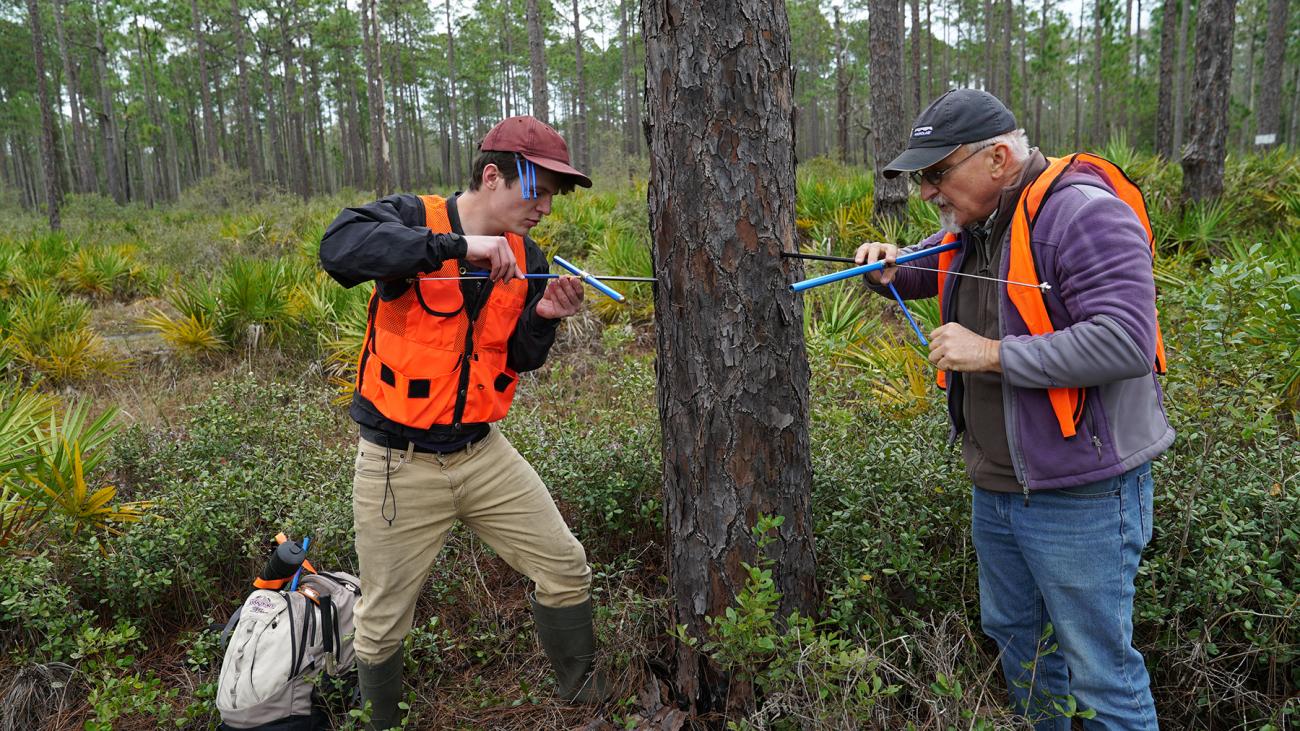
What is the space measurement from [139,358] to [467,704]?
688 cm

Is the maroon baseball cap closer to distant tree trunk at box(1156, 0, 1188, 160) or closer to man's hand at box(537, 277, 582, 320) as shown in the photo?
man's hand at box(537, 277, 582, 320)

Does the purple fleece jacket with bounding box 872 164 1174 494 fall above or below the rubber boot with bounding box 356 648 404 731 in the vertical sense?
above

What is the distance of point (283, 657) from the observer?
3002 mm

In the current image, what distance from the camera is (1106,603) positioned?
2074mm

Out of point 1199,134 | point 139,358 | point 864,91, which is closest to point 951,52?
point 864,91

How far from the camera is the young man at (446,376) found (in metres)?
2.60

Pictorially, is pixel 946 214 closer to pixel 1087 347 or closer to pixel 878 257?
pixel 878 257

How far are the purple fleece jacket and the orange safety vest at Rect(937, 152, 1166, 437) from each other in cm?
2

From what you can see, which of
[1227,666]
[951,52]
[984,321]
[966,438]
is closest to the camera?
[984,321]

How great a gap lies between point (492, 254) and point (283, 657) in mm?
1831

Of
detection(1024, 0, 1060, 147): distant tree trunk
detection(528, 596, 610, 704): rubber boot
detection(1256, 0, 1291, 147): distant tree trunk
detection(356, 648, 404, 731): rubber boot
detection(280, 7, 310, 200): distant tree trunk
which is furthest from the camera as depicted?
detection(1024, 0, 1060, 147): distant tree trunk

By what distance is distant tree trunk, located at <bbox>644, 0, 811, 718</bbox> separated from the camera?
7.65ft

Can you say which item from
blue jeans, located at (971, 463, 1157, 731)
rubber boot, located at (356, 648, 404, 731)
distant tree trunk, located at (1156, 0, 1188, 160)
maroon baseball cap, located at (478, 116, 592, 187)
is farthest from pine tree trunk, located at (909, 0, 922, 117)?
rubber boot, located at (356, 648, 404, 731)

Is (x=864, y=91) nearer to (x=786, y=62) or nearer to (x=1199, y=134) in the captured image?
(x=1199, y=134)
